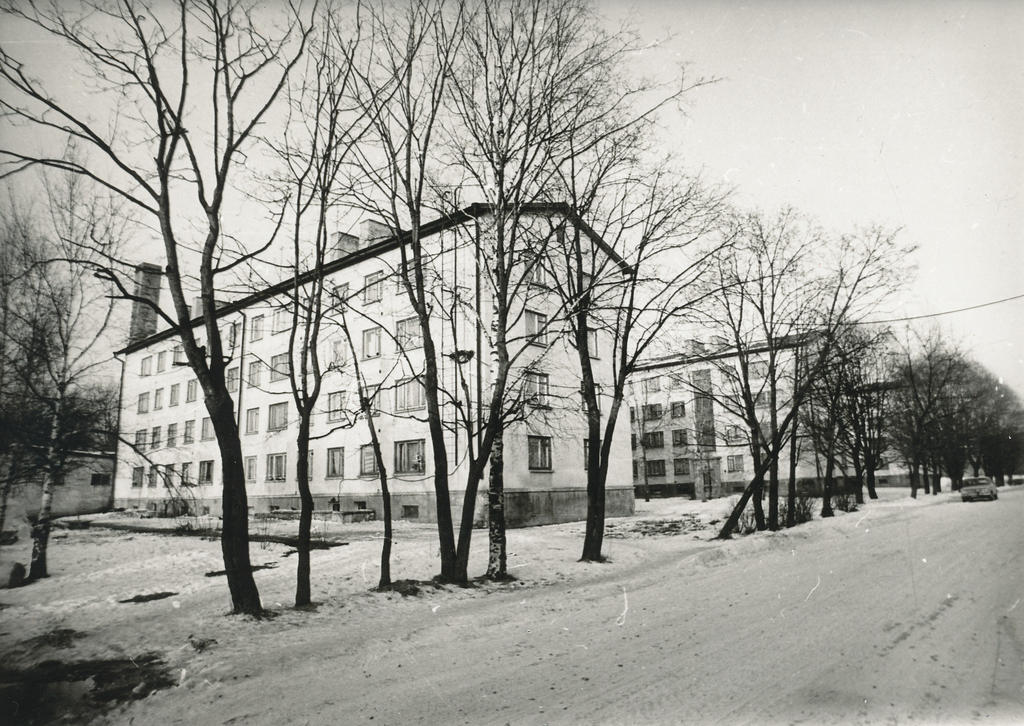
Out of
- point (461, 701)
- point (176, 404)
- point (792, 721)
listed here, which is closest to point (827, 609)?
point (792, 721)

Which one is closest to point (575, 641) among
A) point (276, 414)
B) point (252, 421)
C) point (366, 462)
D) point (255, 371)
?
point (366, 462)

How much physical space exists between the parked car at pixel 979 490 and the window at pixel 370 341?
32.6 m

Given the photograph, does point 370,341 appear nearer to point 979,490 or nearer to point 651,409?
point 651,409

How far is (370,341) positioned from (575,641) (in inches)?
911

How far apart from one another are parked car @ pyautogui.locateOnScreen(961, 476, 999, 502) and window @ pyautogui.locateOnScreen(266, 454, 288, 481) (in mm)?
36678

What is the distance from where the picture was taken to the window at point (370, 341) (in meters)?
27.5

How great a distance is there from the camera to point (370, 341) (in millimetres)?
27938

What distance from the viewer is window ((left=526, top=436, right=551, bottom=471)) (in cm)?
2373

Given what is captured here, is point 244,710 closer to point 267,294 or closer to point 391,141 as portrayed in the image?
point 267,294

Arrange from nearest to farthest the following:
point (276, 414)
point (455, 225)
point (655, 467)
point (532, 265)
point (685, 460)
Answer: point (532, 265) → point (455, 225) → point (276, 414) → point (685, 460) → point (655, 467)

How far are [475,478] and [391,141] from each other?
5.76 meters

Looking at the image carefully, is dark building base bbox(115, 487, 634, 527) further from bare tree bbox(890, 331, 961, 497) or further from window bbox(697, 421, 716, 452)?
bare tree bbox(890, 331, 961, 497)

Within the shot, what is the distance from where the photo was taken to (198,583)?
10539mm

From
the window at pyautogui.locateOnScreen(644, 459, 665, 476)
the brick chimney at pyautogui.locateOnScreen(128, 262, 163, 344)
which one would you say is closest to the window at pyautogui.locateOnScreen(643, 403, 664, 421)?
the window at pyautogui.locateOnScreen(644, 459, 665, 476)
